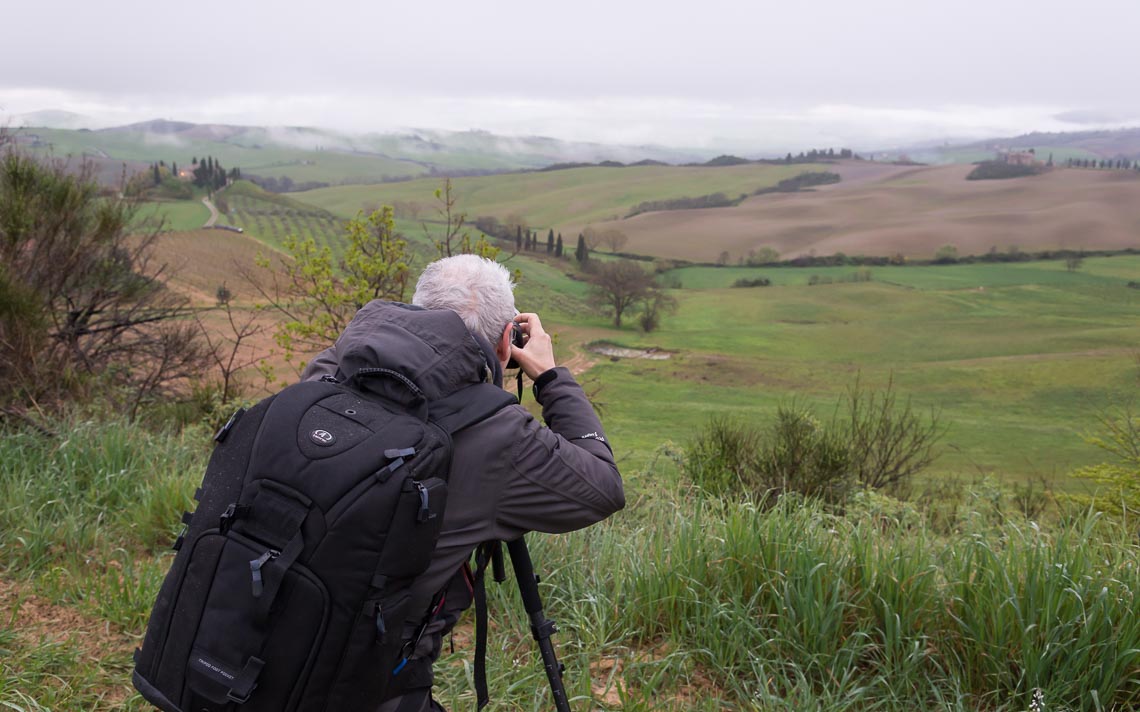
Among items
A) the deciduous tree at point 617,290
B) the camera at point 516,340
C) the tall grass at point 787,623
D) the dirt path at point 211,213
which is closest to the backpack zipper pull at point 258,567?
the camera at point 516,340

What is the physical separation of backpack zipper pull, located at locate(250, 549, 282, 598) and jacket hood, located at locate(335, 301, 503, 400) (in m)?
0.42

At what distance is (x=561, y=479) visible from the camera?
1875 mm

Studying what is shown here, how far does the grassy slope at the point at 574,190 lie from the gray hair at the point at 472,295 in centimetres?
11755

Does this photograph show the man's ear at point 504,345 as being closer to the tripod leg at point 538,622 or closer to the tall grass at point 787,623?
the tripod leg at point 538,622

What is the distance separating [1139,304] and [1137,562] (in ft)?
283

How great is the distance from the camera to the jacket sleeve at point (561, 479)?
6.05ft

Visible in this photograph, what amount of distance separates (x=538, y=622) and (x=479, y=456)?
2.40 ft

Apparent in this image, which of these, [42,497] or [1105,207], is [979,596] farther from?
[1105,207]

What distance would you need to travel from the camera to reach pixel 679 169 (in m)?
155

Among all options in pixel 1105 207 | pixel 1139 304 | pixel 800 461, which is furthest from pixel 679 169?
pixel 800 461

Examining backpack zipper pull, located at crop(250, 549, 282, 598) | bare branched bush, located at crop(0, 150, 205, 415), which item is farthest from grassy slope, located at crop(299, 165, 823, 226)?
backpack zipper pull, located at crop(250, 549, 282, 598)

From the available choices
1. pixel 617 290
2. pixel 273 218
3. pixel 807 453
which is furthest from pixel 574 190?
pixel 807 453

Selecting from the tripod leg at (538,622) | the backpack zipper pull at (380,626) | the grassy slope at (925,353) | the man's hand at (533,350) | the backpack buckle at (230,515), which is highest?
the man's hand at (533,350)

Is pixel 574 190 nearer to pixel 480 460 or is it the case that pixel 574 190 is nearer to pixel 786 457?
pixel 786 457
